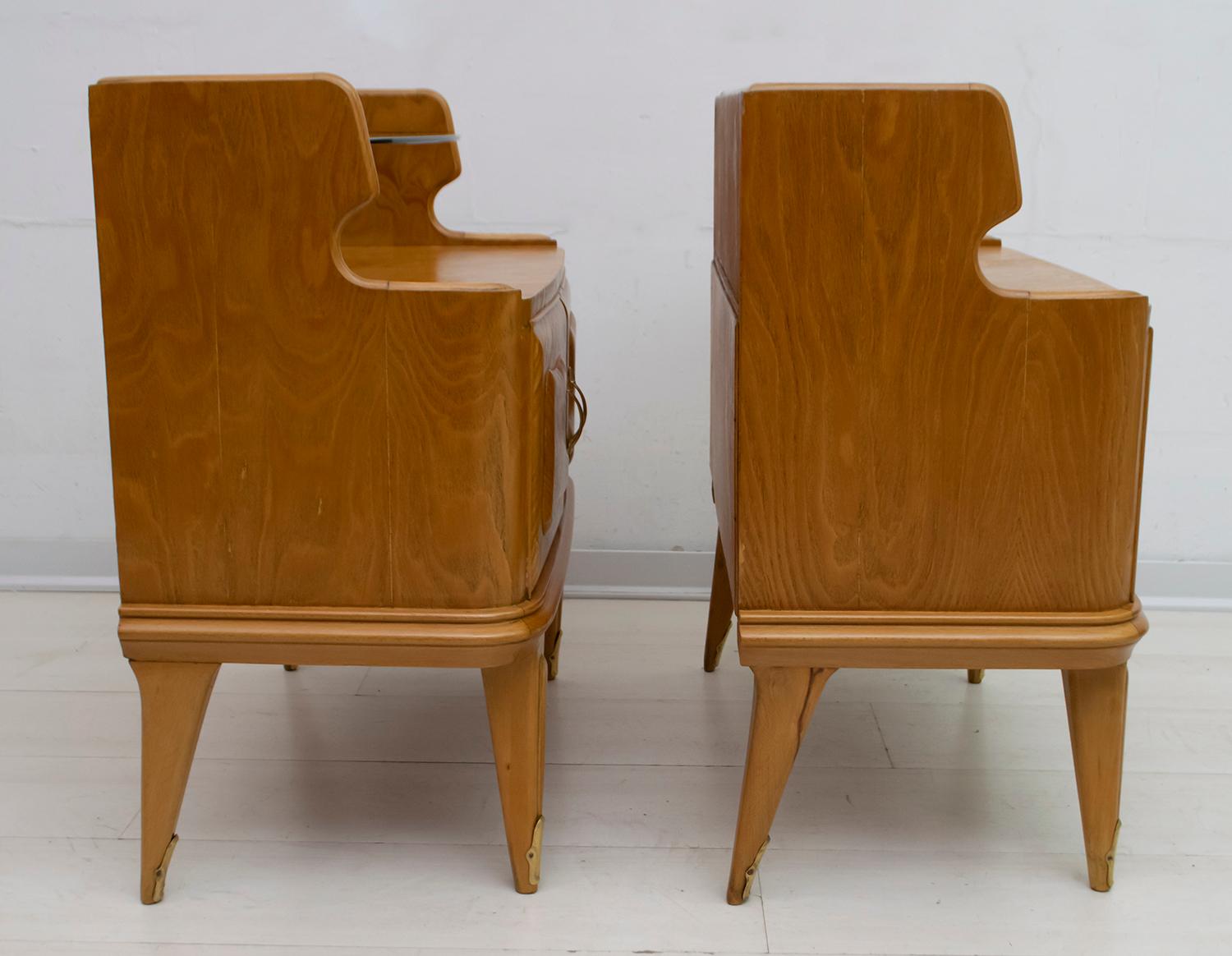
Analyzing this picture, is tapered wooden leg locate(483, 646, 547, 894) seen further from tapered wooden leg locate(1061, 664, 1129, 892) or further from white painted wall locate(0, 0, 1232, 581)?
white painted wall locate(0, 0, 1232, 581)

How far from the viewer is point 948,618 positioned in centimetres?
124

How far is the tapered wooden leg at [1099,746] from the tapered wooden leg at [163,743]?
0.88 m

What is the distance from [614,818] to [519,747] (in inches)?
10.0

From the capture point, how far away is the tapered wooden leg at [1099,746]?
4.20 feet

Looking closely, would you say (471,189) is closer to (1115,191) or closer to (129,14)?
(129,14)

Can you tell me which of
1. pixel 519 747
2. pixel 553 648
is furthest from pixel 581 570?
pixel 519 747

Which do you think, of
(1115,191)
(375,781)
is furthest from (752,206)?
(1115,191)

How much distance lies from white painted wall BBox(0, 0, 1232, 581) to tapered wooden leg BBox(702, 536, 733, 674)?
46 centimetres

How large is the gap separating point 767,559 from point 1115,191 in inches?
51.4

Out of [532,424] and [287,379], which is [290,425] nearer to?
[287,379]

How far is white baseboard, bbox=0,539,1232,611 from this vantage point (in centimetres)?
234

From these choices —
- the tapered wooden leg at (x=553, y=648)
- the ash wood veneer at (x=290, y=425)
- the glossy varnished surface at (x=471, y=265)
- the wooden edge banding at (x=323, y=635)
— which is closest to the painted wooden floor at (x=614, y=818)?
the tapered wooden leg at (x=553, y=648)

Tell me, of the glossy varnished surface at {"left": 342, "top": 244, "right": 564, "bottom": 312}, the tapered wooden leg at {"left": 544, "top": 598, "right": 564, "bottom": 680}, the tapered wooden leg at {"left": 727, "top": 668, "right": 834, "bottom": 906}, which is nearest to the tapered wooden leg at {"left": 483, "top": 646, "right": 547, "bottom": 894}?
the tapered wooden leg at {"left": 727, "top": 668, "right": 834, "bottom": 906}

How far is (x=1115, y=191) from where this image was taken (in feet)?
7.13
